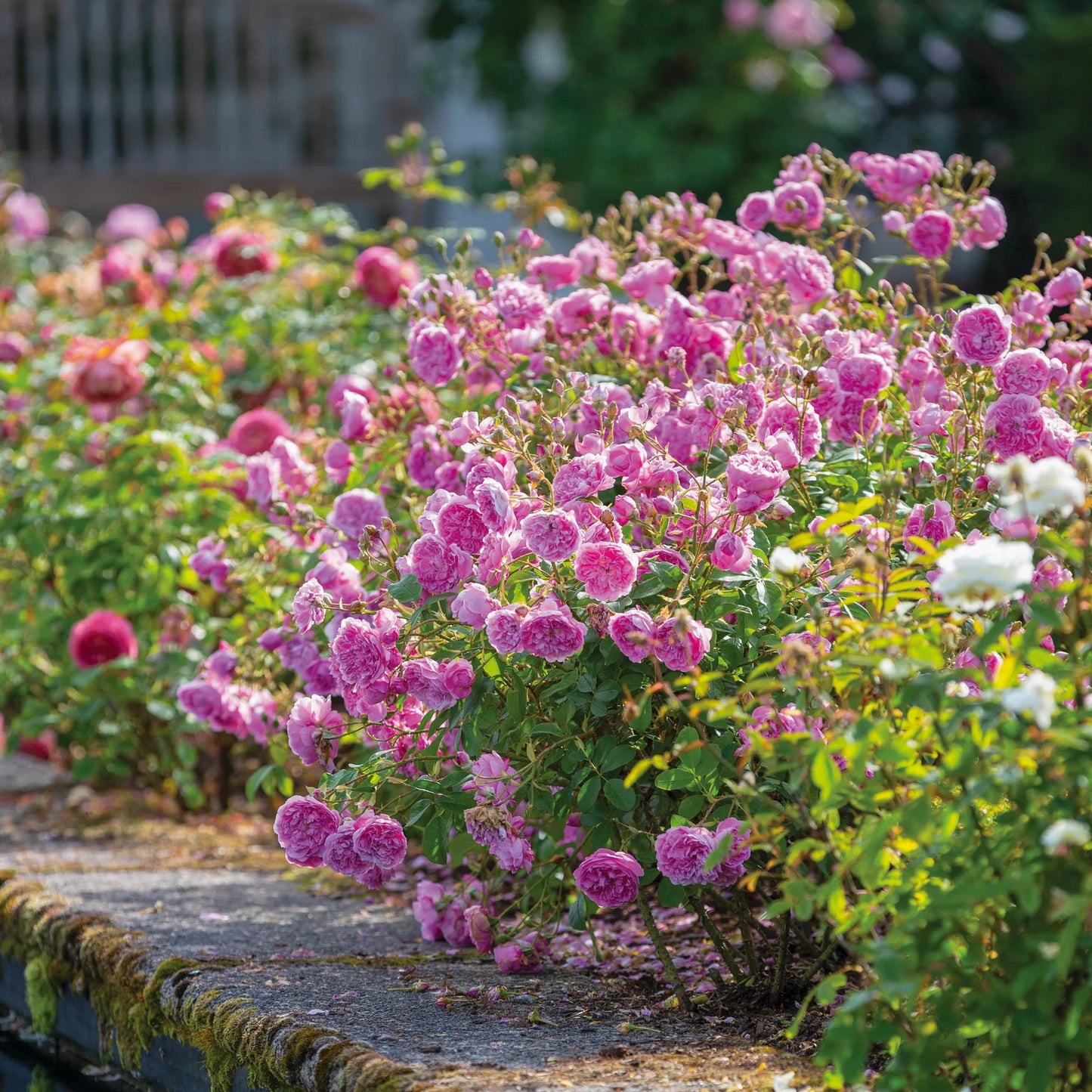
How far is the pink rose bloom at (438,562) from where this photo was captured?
73.4 inches

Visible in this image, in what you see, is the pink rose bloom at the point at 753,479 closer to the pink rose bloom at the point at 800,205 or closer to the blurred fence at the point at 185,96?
the pink rose bloom at the point at 800,205

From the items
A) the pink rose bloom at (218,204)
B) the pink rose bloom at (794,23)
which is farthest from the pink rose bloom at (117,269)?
the pink rose bloom at (794,23)

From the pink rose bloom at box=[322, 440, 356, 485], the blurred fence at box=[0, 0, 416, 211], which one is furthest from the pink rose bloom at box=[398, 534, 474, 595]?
the blurred fence at box=[0, 0, 416, 211]

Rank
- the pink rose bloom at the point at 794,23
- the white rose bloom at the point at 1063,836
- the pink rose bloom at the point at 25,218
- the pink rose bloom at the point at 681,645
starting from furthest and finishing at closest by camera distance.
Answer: the pink rose bloom at the point at 794,23 → the pink rose bloom at the point at 25,218 → the pink rose bloom at the point at 681,645 → the white rose bloom at the point at 1063,836

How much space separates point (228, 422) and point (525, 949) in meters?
1.94

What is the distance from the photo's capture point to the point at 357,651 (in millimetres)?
1857

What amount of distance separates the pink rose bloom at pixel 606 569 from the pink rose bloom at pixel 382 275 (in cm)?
162

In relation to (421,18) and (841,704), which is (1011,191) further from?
(841,704)

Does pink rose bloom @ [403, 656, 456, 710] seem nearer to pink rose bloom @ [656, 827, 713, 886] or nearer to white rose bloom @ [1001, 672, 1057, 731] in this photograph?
pink rose bloom @ [656, 827, 713, 886]

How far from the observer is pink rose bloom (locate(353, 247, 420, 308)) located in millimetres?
3234

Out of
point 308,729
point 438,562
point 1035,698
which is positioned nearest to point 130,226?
point 308,729

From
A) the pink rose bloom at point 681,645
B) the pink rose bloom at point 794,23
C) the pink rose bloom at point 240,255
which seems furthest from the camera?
the pink rose bloom at point 794,23

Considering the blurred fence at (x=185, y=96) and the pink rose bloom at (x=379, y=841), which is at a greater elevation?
the blurred fence at (x=185, y=96)

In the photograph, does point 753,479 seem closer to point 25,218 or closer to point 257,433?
point 257,433
